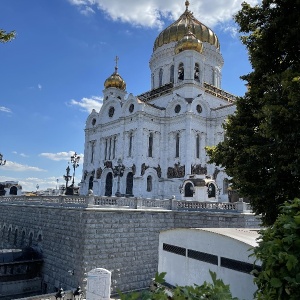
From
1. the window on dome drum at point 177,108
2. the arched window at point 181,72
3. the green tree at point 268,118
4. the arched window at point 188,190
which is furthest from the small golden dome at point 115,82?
the green tree at point 268,118

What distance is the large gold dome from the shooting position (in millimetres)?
42938

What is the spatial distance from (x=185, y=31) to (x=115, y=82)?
467 inches

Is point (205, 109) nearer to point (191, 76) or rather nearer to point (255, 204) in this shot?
point (191, 76)

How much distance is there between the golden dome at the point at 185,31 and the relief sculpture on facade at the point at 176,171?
60.7ft

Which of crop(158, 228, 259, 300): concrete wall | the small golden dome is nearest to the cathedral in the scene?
the small golden dome

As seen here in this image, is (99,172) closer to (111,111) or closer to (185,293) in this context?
(111,111)

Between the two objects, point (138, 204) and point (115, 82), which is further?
point (115, 82)

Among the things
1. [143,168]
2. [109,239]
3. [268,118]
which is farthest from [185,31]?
[268,118]

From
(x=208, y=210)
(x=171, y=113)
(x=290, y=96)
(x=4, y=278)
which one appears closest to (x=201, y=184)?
(x=208, y=210)

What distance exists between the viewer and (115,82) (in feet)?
141

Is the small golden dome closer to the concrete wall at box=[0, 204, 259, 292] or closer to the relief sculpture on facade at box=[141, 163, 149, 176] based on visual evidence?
the relief sculpture on facade at box=[141, 163, 149, 176]

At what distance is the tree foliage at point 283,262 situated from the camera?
10.4ft

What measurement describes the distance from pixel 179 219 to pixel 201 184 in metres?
5.84

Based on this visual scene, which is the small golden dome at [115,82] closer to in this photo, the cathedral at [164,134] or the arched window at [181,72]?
the cathedral at [164,134]
